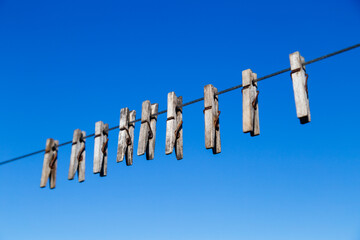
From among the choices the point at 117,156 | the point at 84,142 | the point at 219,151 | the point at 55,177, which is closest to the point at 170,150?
the point at 219,151

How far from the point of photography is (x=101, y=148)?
4.29 meters

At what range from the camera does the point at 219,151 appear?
138 inches

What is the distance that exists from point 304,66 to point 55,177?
3.46 metres

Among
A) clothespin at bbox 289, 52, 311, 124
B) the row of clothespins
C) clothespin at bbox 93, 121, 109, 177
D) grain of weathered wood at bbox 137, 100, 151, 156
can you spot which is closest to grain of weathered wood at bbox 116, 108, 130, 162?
the row of clothespins

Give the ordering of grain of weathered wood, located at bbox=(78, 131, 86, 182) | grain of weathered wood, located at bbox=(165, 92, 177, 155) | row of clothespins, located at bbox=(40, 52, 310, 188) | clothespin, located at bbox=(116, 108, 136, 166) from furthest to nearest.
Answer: grain of weathered wood, located at bbox=(78, 131, 86, 182) → clothespin, located at bbox=(116, 108, 136, 166) → grain of weathered wood, located at bbox=(165, 92, 177, 155) → row of clothespins, located at bbox=(40, 52, 310, 188)

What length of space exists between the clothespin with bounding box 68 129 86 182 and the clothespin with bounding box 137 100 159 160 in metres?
1.04

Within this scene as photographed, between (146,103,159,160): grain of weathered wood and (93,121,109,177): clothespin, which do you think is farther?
(93,121,109,177): clothespin

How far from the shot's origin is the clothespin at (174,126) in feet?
11.6

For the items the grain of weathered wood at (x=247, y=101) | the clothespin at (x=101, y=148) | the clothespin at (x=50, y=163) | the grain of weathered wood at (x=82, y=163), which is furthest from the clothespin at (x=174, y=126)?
the clothespin at (x=50, y=163)

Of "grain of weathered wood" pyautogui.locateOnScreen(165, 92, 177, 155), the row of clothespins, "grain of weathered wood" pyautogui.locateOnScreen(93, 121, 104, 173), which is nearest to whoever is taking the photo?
the row of clothespins

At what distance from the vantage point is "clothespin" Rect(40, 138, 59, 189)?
4757 mm

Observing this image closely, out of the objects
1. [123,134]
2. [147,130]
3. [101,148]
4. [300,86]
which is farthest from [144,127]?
[300,86]

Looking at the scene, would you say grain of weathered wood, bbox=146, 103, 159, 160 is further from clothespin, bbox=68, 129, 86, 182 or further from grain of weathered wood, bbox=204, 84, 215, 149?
clothespin, bbox=68, 129, 86, 182

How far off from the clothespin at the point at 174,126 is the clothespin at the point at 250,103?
2.60 feet
